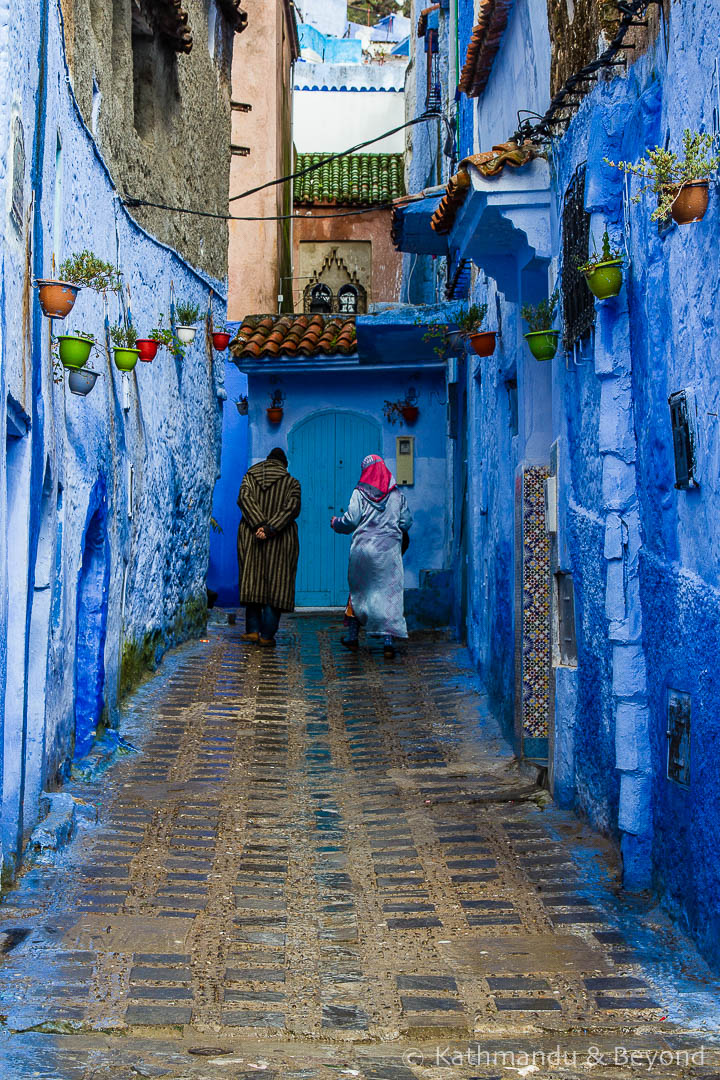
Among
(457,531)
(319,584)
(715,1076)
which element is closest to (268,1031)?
(715,1076)

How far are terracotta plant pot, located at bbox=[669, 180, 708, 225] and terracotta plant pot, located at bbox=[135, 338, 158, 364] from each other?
19.3ft

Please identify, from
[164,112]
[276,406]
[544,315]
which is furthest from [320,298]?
[544,315]

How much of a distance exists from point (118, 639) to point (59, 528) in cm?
227

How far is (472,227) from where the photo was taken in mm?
8008

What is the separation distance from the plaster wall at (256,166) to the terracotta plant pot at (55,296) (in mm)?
13606

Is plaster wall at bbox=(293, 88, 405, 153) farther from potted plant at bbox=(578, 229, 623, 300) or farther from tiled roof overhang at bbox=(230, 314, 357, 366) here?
potted plant at bbox=(578, 229, 623, 300)

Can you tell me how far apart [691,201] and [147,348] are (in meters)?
5.97

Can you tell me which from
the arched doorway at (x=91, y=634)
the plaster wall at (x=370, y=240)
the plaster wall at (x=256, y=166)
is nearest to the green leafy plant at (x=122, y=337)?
the arched doorway at (x=91, y=634)

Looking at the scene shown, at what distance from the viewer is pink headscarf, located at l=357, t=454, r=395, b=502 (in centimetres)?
1240

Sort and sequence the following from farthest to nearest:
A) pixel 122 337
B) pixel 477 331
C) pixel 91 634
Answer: pixel 477 331
pixel 122 337
pixel 91 634

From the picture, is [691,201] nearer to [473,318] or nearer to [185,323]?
[473,318]

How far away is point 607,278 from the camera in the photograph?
562 centimetres

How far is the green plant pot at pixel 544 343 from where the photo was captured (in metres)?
7.22

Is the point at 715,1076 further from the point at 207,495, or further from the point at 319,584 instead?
the point at 319,584
